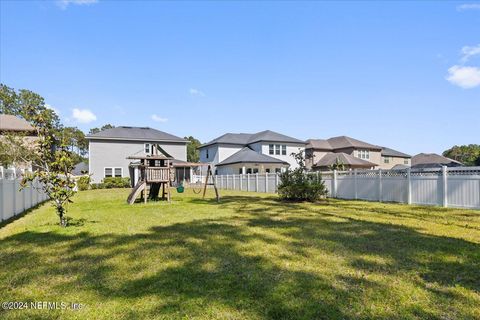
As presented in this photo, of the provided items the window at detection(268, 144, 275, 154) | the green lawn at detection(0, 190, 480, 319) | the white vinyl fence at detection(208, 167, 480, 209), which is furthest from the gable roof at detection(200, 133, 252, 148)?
the green lawn at detection(0, 190, 480, 319)

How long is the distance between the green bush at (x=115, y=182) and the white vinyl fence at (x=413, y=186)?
2275 centimetres

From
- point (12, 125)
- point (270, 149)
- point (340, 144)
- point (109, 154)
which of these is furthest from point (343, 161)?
point (12, 125)

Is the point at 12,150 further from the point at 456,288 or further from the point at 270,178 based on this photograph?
the point at 456,288

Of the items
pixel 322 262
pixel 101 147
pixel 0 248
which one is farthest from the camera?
pixel 101 147

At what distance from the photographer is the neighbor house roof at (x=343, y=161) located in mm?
40312

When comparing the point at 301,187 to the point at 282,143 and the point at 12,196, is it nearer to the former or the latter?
the point at 12,196

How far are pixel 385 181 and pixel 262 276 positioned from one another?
1198 centimetres

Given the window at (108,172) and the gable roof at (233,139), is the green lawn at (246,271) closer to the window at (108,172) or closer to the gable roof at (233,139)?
the window at (108,172)

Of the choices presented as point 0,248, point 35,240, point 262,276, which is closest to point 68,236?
point 35,240

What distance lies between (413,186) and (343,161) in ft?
91.4

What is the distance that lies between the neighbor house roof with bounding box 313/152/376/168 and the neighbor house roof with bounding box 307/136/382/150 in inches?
110

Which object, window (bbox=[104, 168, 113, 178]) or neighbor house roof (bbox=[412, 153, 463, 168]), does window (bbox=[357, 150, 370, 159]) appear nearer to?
neighbor house roof (bbox=[412, 153, 463, 168])

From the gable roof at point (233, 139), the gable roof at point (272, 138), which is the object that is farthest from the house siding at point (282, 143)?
the gable roof at point (233, 139)

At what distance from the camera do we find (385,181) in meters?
14.3
